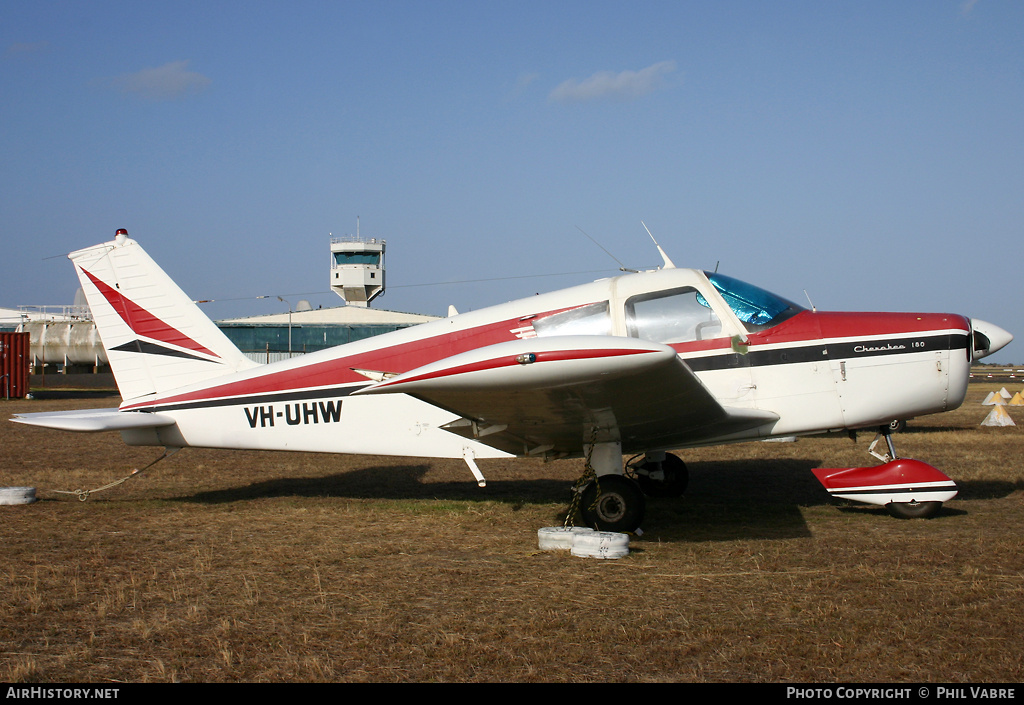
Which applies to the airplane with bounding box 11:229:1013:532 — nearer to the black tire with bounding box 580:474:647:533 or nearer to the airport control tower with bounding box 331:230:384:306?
the black tire with bounding box 580:474:647:533

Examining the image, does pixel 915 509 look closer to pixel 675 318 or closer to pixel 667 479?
pixel 667 479

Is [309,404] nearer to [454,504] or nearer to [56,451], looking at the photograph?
[454,504]

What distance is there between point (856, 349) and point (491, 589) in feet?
12.6

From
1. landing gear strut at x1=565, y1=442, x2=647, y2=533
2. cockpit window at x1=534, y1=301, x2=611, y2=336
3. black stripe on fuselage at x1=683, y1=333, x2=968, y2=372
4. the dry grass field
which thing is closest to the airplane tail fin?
the dry grass field

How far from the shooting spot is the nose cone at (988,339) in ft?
22.5

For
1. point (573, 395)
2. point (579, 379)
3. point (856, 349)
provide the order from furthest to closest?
point (856, 349)
point (573, 395)
point (579, 379)

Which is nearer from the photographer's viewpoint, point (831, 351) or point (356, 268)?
point (831, 351)

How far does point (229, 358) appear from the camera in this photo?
317 inches

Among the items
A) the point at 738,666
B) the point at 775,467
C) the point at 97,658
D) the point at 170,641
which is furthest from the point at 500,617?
the point at 775,467

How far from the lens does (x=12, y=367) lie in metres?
31.3

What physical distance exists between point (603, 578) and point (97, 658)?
120 inches

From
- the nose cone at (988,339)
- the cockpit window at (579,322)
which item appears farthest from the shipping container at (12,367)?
the nose cone at (988,339)

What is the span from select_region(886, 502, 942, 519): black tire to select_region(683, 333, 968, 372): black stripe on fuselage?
1.47 metres

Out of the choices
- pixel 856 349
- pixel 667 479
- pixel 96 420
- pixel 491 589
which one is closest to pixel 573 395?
pixel 491 589
